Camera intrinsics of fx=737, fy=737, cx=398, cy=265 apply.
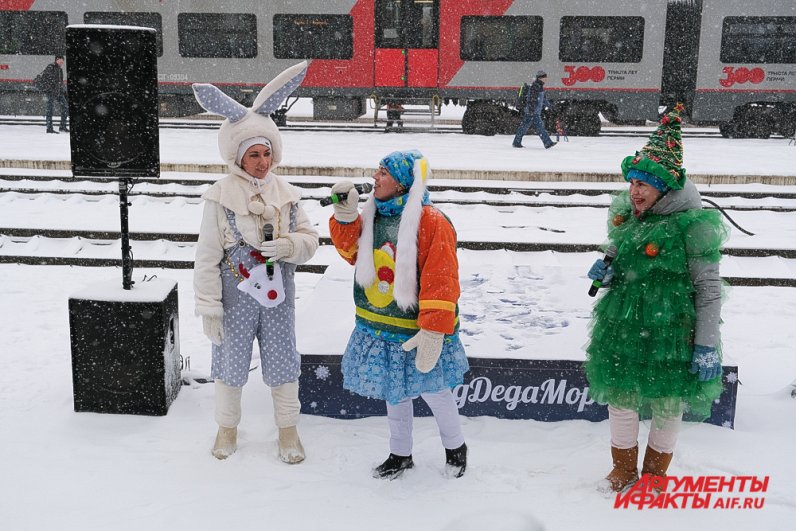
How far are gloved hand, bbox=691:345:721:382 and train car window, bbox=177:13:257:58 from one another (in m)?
15.4

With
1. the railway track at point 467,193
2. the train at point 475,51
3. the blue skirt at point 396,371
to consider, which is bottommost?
the blue skirt at point 396,371

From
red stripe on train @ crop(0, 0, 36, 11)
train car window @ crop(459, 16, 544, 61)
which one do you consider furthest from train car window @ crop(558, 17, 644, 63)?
red stripe on train @ crop(0, 0, 36, 11)

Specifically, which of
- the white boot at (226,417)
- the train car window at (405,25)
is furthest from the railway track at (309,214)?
the train car window at (405,25)

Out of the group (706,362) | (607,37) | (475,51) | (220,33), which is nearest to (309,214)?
(706,362)

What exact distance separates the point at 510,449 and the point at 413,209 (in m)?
1.43

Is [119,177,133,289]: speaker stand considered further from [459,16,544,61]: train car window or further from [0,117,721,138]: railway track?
[459,16,544,61]: train car window

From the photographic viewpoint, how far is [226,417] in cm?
367

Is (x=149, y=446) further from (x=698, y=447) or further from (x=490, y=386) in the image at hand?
(x=698, y=447)

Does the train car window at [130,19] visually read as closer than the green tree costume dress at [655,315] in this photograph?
No

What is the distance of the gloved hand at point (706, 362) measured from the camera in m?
3.03

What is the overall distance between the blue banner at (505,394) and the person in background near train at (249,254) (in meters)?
0.41

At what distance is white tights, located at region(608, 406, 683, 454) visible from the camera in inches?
130

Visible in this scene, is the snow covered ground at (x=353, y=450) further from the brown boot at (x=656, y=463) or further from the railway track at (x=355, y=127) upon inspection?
the railway track at (x=355, y=127)

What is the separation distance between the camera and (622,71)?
16281mm
